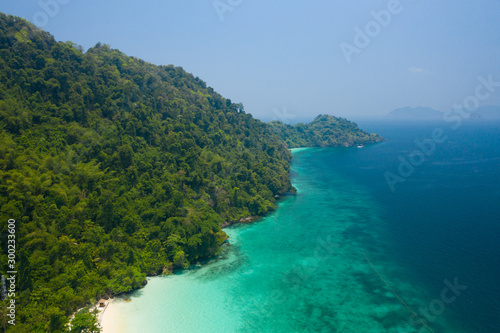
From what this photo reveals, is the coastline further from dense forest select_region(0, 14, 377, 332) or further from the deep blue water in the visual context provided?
the deep blue water

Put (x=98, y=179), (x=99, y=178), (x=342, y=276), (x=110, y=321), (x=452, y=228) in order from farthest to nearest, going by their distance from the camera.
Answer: (x=452, y=228)
(x=99, y=178)
(x=98, y=179)
(x=342, y=276)
(x=110, y=321)

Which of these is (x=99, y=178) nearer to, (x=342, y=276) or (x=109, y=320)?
(x=109, y=320)

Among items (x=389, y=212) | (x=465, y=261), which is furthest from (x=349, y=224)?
(x=465, y=261)

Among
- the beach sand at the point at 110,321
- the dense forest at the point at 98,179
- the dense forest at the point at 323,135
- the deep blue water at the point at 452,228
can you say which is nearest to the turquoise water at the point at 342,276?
the deep blue water at the point at 452,228

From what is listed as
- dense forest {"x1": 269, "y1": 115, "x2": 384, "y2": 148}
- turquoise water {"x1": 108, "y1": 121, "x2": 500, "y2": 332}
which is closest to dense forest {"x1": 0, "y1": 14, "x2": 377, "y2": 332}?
turquoise water {"x1": 108, "y1": 121, "x2": 500, "y2": 332}

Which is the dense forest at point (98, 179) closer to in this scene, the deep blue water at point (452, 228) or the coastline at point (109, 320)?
the coastline at point (109, 320)

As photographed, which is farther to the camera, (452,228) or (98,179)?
(452,228)

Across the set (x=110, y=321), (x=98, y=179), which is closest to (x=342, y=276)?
(x=110, y=321)
